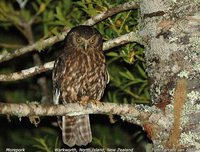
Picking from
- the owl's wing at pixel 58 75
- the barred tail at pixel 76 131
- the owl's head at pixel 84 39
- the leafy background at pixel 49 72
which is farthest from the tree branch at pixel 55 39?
the barred tail at pixel 76 131

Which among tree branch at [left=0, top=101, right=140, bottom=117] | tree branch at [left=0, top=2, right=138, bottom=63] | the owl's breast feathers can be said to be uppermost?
tree branch at [left=0, top=2, right=138, bottom=63]

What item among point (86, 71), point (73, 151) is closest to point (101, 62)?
point (86, 71)

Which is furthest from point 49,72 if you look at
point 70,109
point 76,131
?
point 70,109

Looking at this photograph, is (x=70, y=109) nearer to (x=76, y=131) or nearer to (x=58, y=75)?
(x=58, y=75)

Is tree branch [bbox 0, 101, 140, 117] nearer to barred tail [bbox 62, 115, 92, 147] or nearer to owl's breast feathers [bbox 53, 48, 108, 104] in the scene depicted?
owl's breast feathers [bbox 53, 48, 108, 104]

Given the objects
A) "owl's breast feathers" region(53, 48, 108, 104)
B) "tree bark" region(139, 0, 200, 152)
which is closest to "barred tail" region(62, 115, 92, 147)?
"owl's breast feathers" region(53, 48, 108, 104)

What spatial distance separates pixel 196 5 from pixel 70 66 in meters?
1.46

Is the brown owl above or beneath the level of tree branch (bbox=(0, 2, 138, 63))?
beneath

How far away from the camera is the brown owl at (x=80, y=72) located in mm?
4105

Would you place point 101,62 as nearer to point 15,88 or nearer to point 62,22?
point 62,22

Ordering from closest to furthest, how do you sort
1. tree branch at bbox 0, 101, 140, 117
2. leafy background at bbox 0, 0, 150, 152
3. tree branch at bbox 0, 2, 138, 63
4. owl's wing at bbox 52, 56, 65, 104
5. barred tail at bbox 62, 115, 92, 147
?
tree branch at bbox 0, 101, 140, 117 < tree branch at bbox 0, 2, 138, 63 < leafy background at bbox 0, 0, 150, 152 < owl's wing at bbox 52, 56, 65, 104 < barred tail at bbox 62, 115, 92, 147

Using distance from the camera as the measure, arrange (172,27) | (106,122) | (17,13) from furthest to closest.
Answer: (106,122), (17,13), (172,27)

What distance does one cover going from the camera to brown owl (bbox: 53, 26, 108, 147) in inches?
162

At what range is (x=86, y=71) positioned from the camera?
4133 mm
